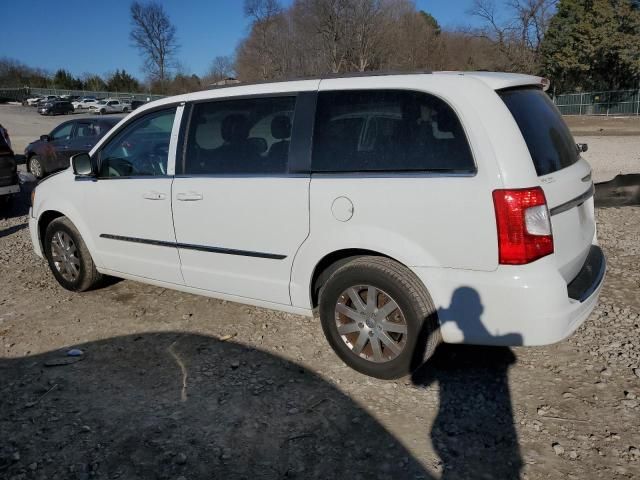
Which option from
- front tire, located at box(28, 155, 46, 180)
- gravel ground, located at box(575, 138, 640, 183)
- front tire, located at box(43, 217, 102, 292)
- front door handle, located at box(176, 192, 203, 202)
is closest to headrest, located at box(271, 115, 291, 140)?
front door handle, located at box(176, 192, 203, 202)

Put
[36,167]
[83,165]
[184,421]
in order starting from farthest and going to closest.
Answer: [36,167], [83,165], [184,421]

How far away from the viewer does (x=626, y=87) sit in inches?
1678

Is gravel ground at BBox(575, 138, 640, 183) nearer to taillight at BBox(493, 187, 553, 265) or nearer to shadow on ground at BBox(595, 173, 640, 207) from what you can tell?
shadow on ground at BBox(595, 173, 640, 207)

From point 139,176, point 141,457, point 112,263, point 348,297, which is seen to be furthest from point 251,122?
point 141,457

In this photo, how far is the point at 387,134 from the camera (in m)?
3.41

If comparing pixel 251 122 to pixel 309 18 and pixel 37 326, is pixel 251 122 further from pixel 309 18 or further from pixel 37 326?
pixel 309 18

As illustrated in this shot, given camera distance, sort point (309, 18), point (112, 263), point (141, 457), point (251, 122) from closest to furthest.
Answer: point (141, 457), point (251, 122), point (112, 263), point (309, 18)

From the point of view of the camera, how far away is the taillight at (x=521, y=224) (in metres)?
2.97

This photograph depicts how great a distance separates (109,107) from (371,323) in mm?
54777

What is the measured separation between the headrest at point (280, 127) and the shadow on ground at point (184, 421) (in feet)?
5.24

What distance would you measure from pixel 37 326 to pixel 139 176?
1.56 m

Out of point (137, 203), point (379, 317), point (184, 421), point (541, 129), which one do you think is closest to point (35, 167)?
point (137, 203)

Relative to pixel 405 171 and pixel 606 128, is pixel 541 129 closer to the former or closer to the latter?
pixel 405 171

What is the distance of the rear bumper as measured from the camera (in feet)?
9.94
